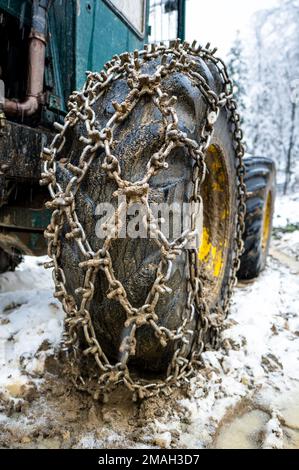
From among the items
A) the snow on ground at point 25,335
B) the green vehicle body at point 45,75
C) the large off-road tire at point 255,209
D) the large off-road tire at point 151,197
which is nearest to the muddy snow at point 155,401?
the snow on ground at point 25,335

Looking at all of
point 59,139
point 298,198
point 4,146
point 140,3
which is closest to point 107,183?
point 59,139

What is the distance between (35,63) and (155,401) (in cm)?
144

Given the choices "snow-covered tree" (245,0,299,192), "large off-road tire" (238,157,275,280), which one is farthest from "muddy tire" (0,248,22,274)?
"snow-covered tree" (245,0,299,192)

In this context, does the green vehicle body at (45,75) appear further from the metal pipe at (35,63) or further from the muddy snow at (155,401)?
the muddy snow at (155,401)

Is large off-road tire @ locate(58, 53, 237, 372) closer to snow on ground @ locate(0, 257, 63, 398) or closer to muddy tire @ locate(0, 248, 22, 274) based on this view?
snow on ground @ locate(0, 257, 63, 398)

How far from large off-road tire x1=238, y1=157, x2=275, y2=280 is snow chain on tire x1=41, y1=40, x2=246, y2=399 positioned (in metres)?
1.76

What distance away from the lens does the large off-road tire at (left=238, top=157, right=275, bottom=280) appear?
3064 mm

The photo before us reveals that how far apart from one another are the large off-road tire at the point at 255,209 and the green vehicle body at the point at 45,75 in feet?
5.31

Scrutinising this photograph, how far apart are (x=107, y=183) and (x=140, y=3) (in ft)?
6.17

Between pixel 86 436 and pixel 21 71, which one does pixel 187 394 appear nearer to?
pixel 86 436

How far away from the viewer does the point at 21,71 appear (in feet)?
6.19

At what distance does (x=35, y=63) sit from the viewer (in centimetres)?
163

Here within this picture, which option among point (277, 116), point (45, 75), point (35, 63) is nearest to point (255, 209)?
point (45, 75)

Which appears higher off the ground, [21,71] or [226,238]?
[21,71]
